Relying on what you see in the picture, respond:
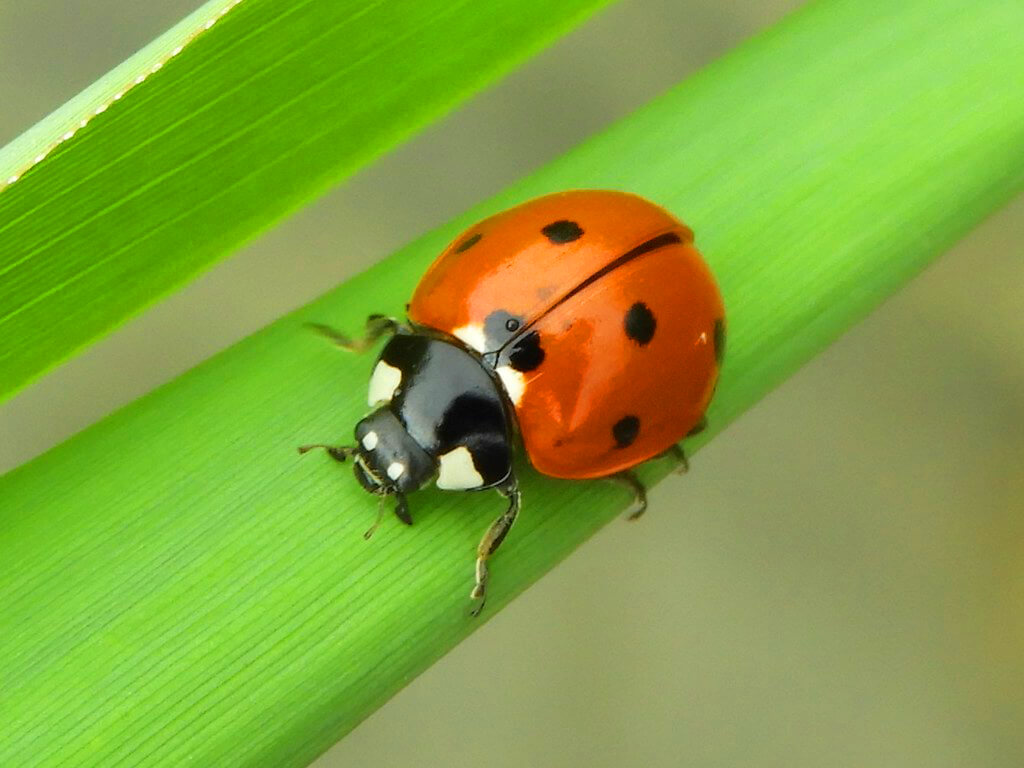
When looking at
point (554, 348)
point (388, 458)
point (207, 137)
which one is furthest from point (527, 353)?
point (207, 137)

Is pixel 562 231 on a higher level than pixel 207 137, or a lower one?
lower

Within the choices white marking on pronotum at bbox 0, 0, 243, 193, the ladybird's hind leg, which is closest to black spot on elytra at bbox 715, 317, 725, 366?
the ladybird's hind leg

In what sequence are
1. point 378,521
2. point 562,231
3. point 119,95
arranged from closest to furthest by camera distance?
point 119,95, point 378,521, point 562,231

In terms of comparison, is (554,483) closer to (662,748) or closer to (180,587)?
(180,587)

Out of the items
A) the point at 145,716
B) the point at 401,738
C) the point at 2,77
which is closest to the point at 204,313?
the point at 2,77

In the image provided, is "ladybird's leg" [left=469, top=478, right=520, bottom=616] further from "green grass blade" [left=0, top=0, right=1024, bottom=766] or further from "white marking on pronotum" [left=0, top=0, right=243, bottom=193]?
"white marking on pronotum" [left=0, top=0, right=243, bottom=193]

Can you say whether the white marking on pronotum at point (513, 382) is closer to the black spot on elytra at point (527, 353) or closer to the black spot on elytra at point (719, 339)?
the black spot on elytra at point (527, 353)

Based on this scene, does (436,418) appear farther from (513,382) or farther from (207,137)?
(207,137)
